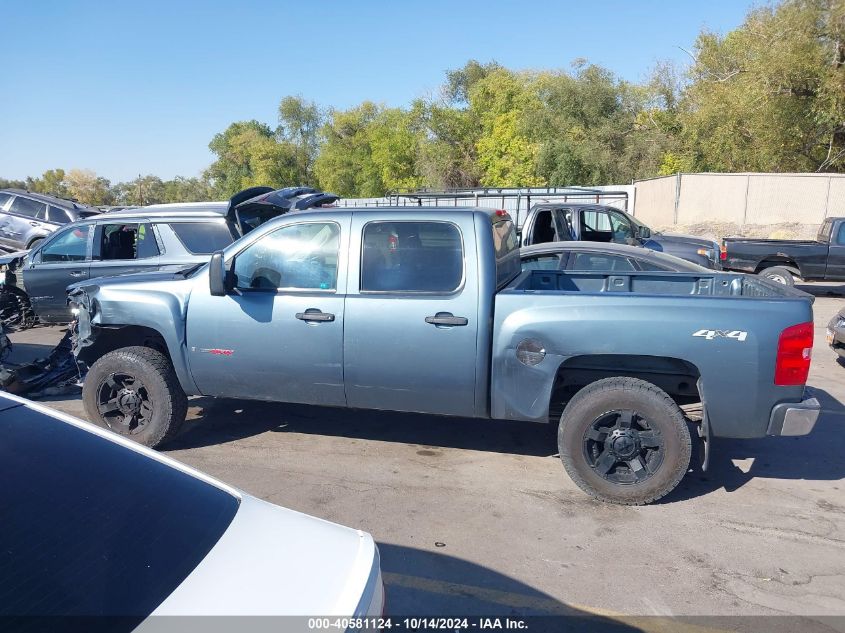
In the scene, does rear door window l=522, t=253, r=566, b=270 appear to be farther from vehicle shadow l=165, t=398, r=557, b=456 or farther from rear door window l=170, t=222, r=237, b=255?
rear door window l=170, t=222, r=237, b=255

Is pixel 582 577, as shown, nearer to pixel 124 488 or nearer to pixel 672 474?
pixel 672 474

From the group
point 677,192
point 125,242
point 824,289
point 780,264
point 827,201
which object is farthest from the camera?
point 677,192

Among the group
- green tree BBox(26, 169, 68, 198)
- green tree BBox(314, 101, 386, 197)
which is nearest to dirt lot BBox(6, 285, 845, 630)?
green tree BBox(314, 101, 386, 197)

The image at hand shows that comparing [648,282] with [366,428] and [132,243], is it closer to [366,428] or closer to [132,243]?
[366,428]

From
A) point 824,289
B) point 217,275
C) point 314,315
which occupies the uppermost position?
point 217,275

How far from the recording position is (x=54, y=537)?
179cm

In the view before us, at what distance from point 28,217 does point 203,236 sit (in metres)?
8.72

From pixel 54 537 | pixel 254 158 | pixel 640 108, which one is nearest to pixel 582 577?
pixel 54 537

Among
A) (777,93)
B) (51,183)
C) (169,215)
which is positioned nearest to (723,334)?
(169,215)

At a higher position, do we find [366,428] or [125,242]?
[125,242]

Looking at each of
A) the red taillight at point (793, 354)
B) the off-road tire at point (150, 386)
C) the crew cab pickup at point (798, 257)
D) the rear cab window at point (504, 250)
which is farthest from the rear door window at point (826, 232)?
the off-road tire at point (150, 386)

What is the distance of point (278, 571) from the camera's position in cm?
193

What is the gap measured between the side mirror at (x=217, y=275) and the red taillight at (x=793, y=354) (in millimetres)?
4009

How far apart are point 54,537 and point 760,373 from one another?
4091 millimetres
